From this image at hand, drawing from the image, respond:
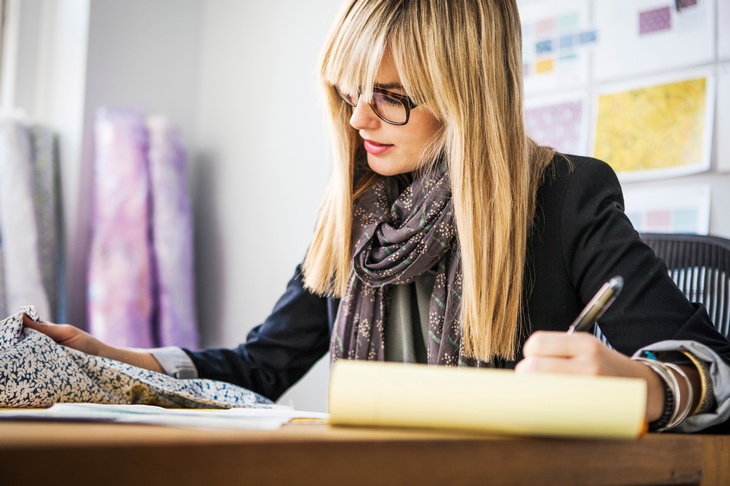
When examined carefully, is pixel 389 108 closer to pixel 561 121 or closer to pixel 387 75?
pixel 387 75

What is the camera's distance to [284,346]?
4.11 ft

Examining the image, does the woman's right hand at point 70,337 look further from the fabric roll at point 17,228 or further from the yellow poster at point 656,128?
the yellow poster at point 656,128

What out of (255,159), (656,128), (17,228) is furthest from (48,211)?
(656,128)

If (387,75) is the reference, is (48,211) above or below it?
below

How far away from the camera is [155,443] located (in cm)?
31

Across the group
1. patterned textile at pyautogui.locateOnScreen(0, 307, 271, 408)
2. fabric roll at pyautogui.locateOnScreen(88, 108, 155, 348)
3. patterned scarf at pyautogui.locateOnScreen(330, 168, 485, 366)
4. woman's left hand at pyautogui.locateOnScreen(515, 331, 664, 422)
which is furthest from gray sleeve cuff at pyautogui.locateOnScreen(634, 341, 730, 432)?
fabric roll at pyautogui.locateOnScreen(88, 108, 155, 348)

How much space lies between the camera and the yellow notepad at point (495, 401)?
41cm

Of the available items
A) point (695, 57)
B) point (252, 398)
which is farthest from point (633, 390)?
point (695, 57)

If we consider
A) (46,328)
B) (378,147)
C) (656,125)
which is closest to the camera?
(46,328)

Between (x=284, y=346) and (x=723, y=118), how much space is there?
111 cm

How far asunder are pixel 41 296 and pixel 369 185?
1271 mm

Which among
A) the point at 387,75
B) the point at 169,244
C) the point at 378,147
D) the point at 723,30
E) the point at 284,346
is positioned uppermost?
the point at 723,30

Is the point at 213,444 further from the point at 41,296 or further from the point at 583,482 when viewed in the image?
the point at 41,296

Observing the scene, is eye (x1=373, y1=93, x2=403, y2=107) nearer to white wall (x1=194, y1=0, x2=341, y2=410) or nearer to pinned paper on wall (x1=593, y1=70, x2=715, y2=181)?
pinned paper on wall (x1=593, y1=70, x2=715, y2=181)
